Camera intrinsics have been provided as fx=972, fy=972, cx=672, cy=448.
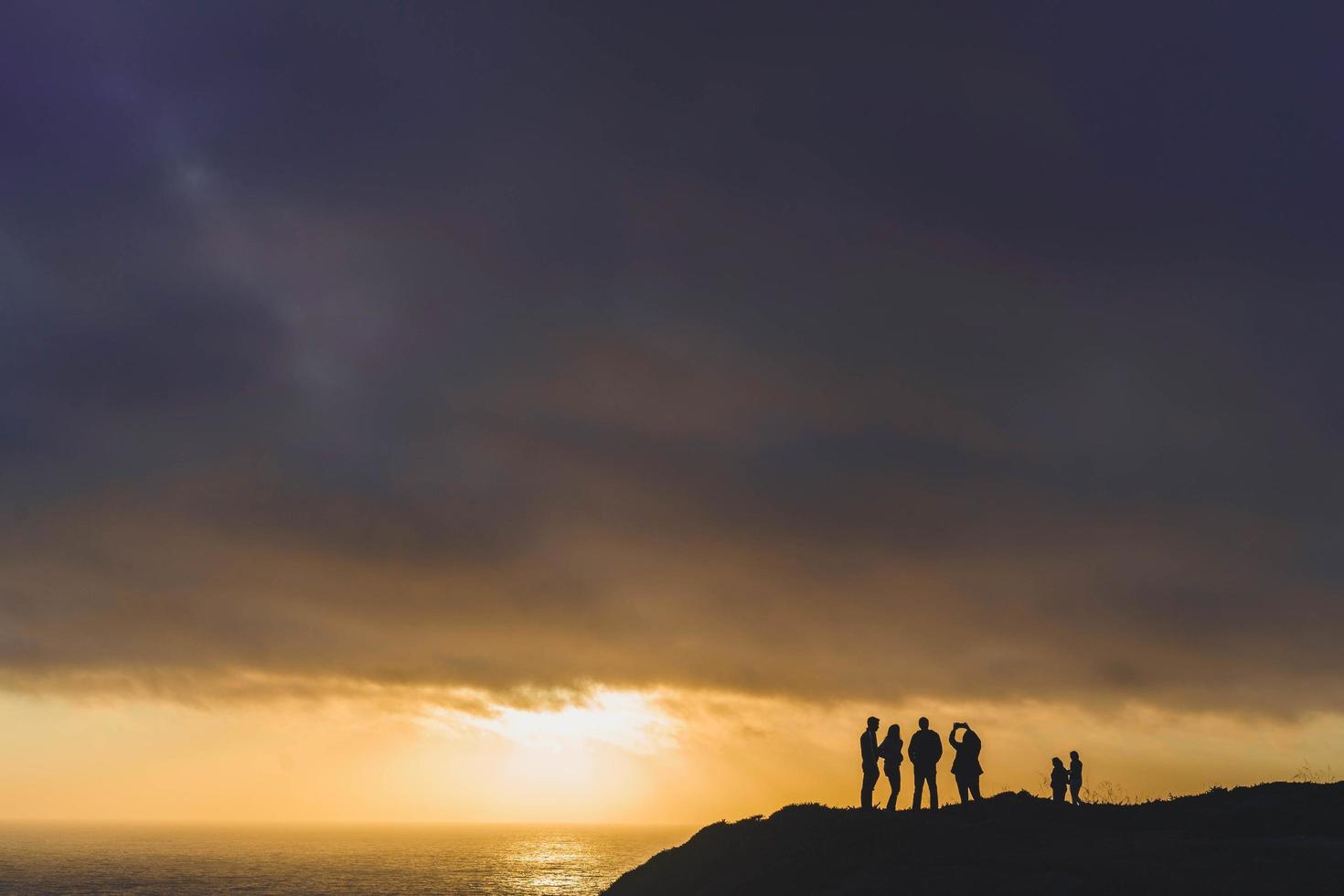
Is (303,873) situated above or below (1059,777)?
below

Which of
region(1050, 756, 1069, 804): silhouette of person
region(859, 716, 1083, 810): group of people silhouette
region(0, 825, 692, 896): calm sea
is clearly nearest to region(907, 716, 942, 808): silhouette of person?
region(859, 716, 1083, 810): group of people silhouette

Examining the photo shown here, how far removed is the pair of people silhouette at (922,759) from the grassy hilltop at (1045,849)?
0.69 m

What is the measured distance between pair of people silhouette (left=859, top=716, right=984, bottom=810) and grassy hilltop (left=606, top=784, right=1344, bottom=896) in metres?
0.69

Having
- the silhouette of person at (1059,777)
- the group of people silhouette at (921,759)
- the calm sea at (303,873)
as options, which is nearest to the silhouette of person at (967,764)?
the group of people silhouette at (921,759)

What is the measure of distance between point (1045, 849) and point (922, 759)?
4183mm

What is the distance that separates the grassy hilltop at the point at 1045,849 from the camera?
1814 centimetres

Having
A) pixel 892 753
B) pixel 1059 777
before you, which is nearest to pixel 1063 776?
pixel 1059 777

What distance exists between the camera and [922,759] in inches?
990

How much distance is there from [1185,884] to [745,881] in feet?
38.3

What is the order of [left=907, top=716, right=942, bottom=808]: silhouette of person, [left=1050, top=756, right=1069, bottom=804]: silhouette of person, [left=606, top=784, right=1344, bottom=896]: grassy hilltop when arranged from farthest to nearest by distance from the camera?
[left=1050, top=756, right=1069, bottom=804]: silhouette of person → [left=907, top=716, right=942, bottom=808]: silhouette of person → [left=606, top=784, right=1344, bottom=896]: grassy hilltop

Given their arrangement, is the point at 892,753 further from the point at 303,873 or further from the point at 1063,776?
the point at 303,873

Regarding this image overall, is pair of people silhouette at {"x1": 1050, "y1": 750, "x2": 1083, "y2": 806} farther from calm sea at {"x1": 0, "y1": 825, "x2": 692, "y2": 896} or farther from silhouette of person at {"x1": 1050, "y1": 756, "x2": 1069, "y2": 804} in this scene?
calm sea at {"x1": 0, "y1": 825, "x2": 692, "y2": 896}

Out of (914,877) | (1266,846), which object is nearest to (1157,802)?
(1266,846)

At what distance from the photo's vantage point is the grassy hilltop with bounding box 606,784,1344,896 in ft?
59.5
